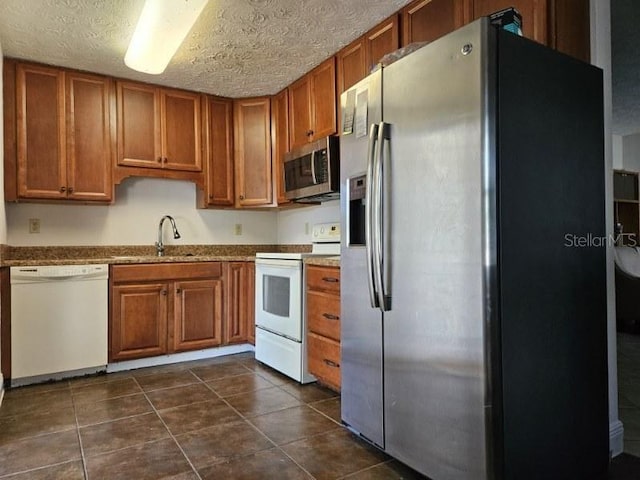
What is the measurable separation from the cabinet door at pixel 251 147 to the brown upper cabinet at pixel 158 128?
1.16ft

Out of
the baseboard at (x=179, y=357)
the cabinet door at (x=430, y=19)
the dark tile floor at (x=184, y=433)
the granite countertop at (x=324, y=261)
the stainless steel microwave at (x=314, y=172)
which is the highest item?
the cabinet door at (x=430, y=19)

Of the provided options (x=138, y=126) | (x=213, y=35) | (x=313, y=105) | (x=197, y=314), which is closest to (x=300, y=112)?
(x=313, y=105)

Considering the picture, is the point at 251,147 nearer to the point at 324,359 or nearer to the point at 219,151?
the point at 219,151

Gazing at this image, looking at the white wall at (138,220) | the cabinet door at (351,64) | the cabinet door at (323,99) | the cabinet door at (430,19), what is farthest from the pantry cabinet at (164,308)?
the cabinet door at (430,19)

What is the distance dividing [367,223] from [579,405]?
3.47 ft

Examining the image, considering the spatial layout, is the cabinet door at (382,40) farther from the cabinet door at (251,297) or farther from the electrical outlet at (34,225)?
the electrical outlet at (34,225)

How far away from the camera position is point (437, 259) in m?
1.54

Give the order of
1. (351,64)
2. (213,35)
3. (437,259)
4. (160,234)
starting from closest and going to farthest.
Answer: (437,259) → (213,35) → (351,64) → (160,234)

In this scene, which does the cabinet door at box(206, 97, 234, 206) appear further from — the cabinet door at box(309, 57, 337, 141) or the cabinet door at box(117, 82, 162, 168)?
the cabinet door at box(309, 57, 337, 141)

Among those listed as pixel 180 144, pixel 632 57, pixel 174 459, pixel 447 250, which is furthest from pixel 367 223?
pixel 632 57

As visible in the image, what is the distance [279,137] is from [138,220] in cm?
144

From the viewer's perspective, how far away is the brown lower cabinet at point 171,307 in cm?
318

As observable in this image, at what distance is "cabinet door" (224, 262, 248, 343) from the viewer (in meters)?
3.65

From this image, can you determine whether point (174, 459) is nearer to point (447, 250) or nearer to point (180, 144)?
point (447, 250)
